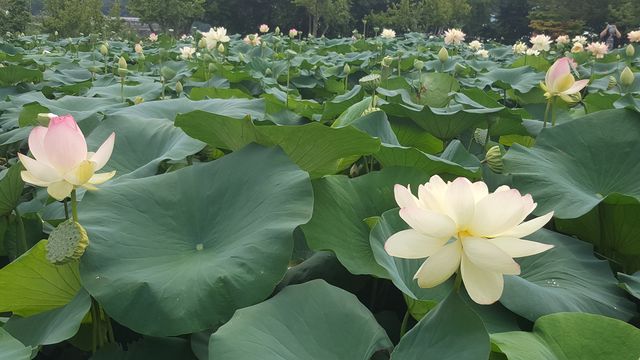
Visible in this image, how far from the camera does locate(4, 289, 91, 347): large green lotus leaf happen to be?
2.30ft

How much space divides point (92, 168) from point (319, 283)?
1.02 feet


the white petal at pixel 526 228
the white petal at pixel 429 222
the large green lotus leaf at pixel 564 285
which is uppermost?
the white petal at pixel 429 222

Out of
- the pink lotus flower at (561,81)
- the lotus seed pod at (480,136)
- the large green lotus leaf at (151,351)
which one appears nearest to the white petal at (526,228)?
the large green lotus leaf at (151,351)

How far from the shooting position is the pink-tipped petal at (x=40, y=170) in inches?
28.6

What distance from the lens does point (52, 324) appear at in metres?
0.77

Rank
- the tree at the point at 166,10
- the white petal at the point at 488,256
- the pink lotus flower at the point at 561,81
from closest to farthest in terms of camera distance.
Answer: the white petal at the point at 488,256 < the pink lotus flower at the point at 561,81 < the tree at the point at 166,10

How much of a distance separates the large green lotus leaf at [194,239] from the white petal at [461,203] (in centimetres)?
25

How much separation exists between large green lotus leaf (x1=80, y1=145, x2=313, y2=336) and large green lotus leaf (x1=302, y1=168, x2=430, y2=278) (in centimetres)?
5

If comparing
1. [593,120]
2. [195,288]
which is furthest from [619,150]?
[195,288]

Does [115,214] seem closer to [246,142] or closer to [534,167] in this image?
[246,142]

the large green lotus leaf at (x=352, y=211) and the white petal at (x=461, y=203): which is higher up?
the white petal at (x=461, y=203)

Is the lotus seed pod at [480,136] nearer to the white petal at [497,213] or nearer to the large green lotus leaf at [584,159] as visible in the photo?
the large green lotus leaf at [584,159]

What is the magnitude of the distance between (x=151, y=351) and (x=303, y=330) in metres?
0.20

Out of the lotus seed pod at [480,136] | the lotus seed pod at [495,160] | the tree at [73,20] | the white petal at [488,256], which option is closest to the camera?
the white petal at [488,256]
